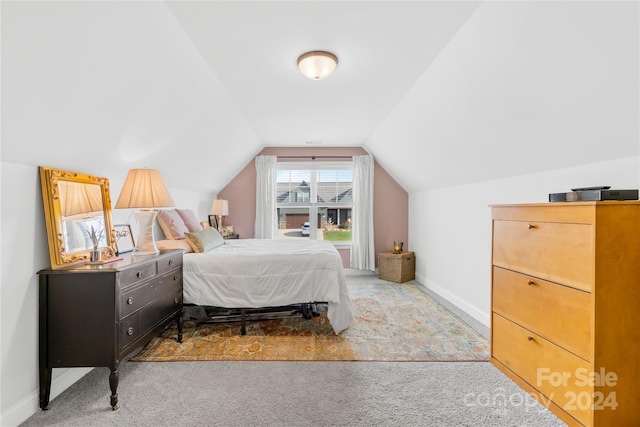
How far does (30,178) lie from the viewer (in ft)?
5.58

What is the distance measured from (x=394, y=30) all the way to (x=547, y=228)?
5.10 feet

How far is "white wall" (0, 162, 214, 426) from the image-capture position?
1.54 m

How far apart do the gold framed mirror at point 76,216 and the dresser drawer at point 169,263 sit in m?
0.35

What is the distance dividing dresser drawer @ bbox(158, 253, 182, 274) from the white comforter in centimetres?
16

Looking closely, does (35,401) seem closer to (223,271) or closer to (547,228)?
(223,271)

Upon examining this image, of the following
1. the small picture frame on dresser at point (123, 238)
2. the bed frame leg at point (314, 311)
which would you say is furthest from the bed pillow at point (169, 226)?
the bed frame leg at point (314, 311)

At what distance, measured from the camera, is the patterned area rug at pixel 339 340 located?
233 cm

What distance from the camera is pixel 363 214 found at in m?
5.16

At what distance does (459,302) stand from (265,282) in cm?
234

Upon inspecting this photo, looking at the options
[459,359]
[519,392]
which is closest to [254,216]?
[459,359]

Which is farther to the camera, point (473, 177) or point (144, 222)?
point (473, 177)

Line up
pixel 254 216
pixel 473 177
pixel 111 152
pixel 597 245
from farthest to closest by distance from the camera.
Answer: pixel 254 216, pixel 473 177, pixel 111 152, pixel 597 245

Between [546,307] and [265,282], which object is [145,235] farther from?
[546,307]

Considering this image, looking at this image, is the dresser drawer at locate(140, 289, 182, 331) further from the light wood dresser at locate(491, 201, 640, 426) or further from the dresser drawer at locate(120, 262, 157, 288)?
the light wood dresser at locate(491, 201, 640, 426)
